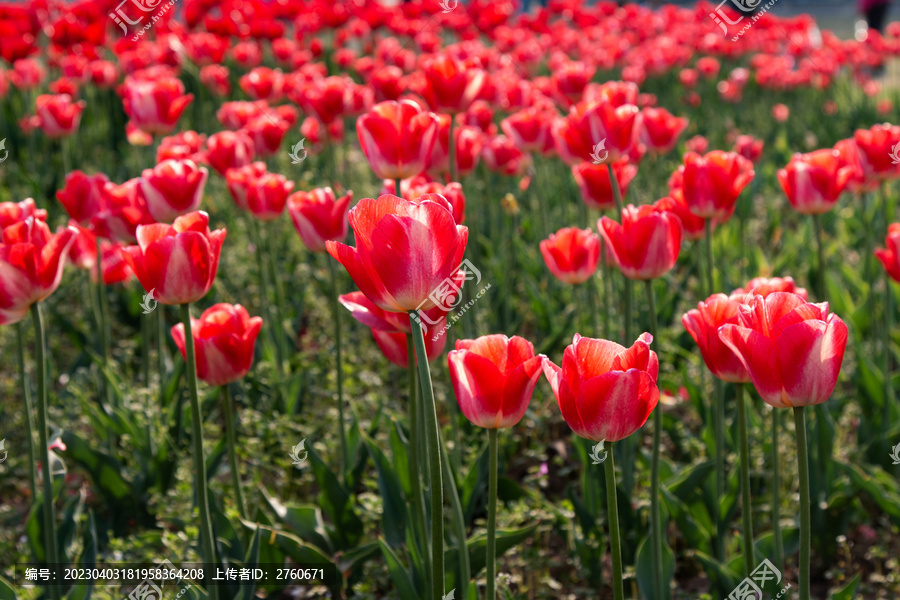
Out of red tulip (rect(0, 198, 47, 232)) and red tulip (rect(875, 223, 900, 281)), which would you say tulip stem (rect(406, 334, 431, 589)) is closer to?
red tulip (rect(0, 198, 47, 232))

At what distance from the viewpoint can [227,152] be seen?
309 cm

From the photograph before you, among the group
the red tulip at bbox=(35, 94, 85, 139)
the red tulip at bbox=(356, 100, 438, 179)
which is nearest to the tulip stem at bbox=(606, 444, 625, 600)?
the red tulip at bbox=(356, 100, 438, 179)

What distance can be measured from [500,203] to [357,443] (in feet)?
7.28

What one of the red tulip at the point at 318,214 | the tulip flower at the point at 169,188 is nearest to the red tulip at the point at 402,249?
the red tulip at the point at 318,214

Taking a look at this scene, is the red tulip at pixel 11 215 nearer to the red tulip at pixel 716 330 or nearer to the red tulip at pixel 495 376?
the red tulip at pixel 495 376

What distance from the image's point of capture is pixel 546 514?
7.20ft

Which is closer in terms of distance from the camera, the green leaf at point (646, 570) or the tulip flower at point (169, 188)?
the green leaf at point (646, 570)

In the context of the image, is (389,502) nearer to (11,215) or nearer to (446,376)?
(446,376)

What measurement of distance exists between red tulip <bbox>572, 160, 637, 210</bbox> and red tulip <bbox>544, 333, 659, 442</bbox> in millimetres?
1625

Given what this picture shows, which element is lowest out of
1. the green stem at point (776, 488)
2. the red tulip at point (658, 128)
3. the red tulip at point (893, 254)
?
the green stem at point (776, 488)

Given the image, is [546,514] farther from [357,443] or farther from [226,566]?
[226,566]

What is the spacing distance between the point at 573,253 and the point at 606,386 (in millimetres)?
1301

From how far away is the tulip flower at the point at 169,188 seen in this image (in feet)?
7.43

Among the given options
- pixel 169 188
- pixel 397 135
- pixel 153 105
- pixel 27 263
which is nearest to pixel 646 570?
pixel 397 135
